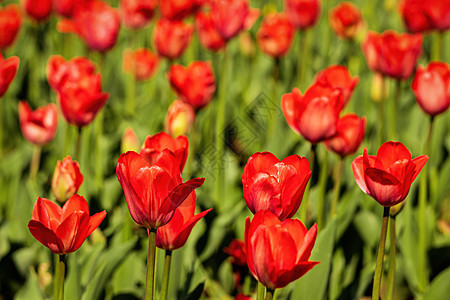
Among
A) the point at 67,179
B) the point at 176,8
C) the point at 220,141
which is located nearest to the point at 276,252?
the point at 67,179

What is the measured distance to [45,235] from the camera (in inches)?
39.1

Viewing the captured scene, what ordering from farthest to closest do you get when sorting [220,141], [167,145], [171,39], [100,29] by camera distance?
1. [100,29]
2. [171,39]
3. [220,141]
4. [167,145]

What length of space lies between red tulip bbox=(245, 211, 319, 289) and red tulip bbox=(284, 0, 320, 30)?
2.12 m

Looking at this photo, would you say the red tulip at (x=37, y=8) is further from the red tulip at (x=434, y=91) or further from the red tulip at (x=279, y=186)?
the red tulip at (x=279, y=186)

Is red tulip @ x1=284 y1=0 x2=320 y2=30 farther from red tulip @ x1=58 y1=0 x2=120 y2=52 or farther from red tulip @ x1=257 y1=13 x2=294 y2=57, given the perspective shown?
red tulip @ x1=58 y1=0 x2=120 y2=52

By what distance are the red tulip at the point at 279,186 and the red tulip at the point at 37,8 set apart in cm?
253

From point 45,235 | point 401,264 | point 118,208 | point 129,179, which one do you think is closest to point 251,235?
point 129,179

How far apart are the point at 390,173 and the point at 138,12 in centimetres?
227

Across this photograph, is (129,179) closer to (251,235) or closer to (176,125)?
(251,235)

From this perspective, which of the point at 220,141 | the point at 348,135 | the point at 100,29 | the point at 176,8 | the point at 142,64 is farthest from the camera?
the point at 142,64

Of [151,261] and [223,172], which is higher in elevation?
[151,261]

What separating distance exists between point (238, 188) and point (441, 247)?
75cm

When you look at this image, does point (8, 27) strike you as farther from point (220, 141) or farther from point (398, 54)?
point (398, 54)

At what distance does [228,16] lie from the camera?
2.36 metres
